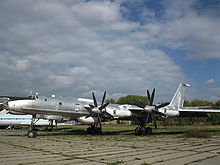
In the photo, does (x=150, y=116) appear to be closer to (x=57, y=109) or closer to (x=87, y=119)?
(x=87, y=119)

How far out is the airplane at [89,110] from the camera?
16.1 m

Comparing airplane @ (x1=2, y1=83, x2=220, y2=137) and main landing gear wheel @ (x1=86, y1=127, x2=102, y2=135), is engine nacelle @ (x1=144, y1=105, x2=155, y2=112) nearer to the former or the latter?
airplane @ (x1=2, y1=83, x2=220, y2=137)

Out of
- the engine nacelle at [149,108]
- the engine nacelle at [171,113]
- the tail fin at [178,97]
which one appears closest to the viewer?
the engine nacelle at [149,108]

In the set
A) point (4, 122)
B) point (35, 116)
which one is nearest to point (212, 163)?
point (35, 116)

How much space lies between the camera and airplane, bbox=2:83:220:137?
16.1 m

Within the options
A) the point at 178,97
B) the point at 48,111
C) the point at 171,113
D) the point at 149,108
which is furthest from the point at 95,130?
the point at 178,97

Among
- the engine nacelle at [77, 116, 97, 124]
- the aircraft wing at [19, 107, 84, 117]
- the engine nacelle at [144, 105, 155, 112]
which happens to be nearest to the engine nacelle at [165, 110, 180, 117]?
the engine nacelle at [144, 105, 155, 112]

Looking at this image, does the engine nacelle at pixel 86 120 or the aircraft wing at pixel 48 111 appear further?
the engine nacelle at pixel 86 120

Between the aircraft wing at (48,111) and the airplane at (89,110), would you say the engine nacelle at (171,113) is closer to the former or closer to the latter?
the airplane at (89,110)

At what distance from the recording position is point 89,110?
18828mm

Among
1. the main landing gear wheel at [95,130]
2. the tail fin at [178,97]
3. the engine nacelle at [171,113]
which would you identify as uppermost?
the tail fin at [178,97]

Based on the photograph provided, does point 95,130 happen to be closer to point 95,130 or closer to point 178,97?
point 95,130

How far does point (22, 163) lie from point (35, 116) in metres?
11.8

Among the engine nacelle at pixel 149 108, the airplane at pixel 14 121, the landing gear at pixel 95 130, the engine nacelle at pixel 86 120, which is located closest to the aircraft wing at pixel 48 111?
the engine nacelle at pixel 86 120
